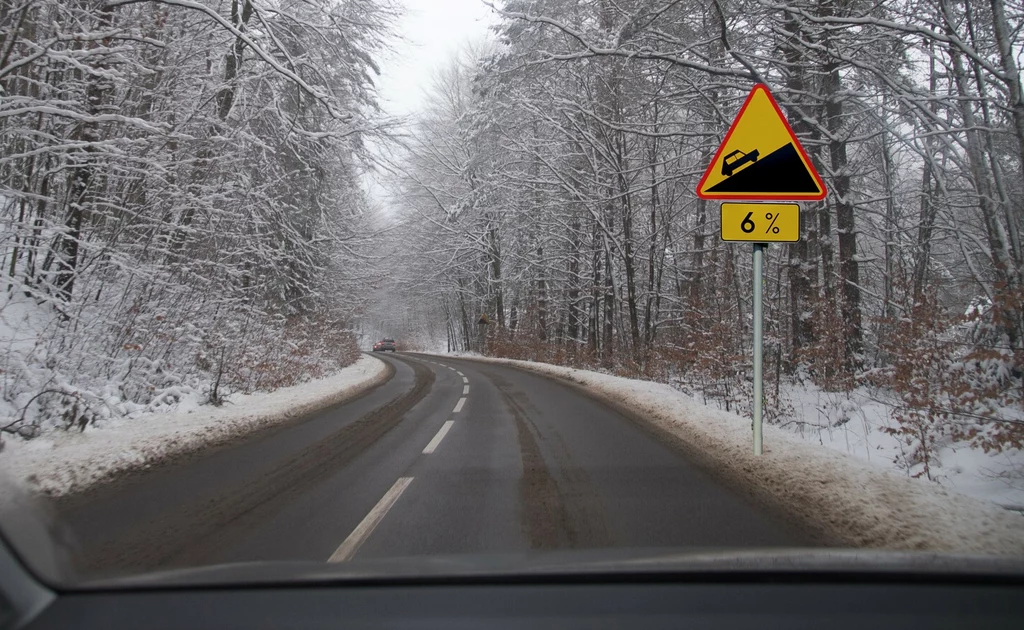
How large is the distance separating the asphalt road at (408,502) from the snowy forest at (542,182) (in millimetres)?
2619

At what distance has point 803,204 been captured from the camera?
14641 mm

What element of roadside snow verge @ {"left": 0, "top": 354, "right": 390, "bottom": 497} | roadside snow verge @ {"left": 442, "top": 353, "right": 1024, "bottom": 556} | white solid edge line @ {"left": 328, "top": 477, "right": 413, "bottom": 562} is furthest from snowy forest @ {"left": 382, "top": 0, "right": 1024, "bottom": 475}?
roadside snow verge @ {"left": 0, "top": 354, "right": 390, "bottom": 497}

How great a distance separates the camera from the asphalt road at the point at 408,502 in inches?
165

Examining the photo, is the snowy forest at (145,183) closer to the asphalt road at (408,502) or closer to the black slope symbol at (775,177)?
the asphalt road at (408,502)

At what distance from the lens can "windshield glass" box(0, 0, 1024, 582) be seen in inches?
180

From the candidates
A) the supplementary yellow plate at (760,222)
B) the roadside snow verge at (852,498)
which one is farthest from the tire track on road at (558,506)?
the supplementary yellow plate at (760,222)

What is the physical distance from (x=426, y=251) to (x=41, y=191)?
27.9m

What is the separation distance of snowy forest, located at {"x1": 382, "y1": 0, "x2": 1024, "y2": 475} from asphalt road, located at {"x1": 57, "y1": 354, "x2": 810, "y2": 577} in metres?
2.87

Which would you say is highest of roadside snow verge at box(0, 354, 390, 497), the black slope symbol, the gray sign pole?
the black slope symbol

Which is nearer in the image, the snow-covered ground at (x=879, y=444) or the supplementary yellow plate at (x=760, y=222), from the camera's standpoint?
the snow-covered ground at (x=879, y=444)

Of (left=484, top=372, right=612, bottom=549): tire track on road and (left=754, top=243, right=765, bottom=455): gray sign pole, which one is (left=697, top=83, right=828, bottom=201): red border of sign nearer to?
(left=754, top=243, right=765, bottom=455): gray sign pole

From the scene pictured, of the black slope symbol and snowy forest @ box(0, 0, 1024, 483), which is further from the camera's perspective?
snowy forest @ box(0, 0, 1024, 483)

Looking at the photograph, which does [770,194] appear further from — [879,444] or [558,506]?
[879,444]

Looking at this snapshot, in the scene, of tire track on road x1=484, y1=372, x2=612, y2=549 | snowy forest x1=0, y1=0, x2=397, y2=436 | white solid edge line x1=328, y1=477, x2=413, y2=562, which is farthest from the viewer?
snowy forest x1=0, y1=0, x2=397, y2=436
